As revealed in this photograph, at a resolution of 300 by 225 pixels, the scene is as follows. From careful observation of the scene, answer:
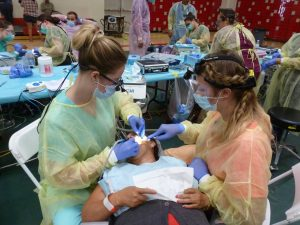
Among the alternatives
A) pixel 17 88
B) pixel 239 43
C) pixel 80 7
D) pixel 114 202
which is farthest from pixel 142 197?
pixel 80 7

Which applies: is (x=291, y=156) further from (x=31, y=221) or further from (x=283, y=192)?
(x=31, y=221)

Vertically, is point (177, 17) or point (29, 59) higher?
point (177, 17)

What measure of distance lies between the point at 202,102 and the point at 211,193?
1.45 feet

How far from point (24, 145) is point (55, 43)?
226 cm

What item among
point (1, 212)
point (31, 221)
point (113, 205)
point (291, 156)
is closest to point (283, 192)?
point (291, 156)

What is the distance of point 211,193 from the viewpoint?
114 centimetres

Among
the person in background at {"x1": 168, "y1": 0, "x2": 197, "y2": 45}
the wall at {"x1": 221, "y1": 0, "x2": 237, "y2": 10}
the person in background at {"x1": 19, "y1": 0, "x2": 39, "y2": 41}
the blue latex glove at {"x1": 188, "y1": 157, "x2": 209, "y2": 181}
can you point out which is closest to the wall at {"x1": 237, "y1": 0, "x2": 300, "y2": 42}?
the wall at {"x1": 221, "y1": 0, "x2": 237, "y2": 10}

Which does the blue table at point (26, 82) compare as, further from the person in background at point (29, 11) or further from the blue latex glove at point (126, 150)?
the person in background at point (29, 11)

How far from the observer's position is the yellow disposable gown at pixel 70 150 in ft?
3.66

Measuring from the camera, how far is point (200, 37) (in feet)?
14.1

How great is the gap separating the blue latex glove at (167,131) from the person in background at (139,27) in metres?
2.70

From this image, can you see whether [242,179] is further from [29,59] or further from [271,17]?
[271,17]

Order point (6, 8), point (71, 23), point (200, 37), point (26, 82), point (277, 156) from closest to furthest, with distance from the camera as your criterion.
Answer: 1. point (26, 82)
2. point (277, 156)
3. point (71, 23)
4. point (200, 37)
5. point (6, 8)

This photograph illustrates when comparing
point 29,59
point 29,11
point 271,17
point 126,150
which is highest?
point 271,17
